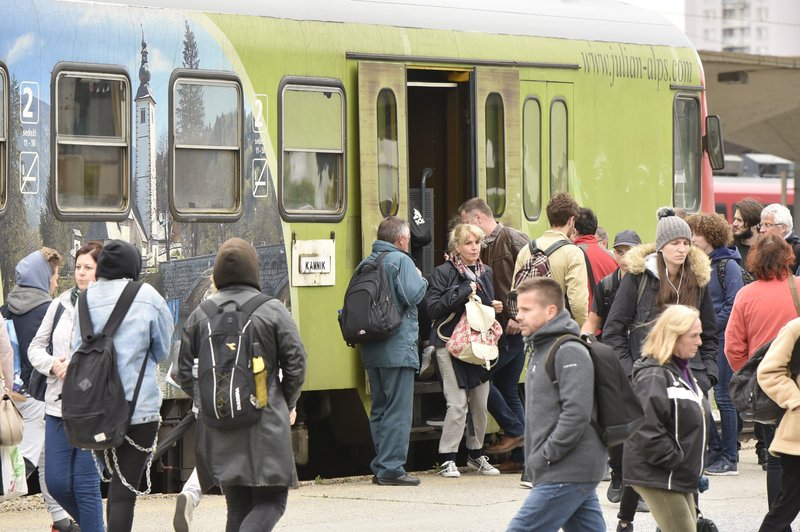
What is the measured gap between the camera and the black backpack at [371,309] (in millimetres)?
10195

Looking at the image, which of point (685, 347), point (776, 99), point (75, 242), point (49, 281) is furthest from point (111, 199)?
point (776, 99)

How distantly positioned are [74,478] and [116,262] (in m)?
1.13

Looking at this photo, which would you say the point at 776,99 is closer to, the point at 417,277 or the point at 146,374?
the point at 417,277

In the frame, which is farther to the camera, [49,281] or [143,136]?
[143,136]

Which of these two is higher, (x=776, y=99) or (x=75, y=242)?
(x=776, y=99)

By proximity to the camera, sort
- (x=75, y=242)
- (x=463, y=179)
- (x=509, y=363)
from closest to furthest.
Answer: (x=75, y=242) → (x=509, y=363) → (x=463, y=179)

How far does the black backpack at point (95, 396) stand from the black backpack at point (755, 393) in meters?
2.98

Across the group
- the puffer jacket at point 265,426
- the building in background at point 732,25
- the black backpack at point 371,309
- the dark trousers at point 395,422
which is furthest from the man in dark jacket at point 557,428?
the building in background at point 732,25

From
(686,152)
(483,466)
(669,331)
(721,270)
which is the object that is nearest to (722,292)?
(721,270)

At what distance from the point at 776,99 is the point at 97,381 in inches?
828

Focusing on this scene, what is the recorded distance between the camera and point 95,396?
7117 mm

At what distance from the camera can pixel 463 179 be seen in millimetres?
12031

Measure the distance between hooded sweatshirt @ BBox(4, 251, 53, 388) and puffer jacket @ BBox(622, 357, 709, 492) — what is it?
360 centimetres

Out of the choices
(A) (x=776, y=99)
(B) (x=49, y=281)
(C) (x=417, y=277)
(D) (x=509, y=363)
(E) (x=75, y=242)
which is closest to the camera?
(B) (x=49, y=281)
